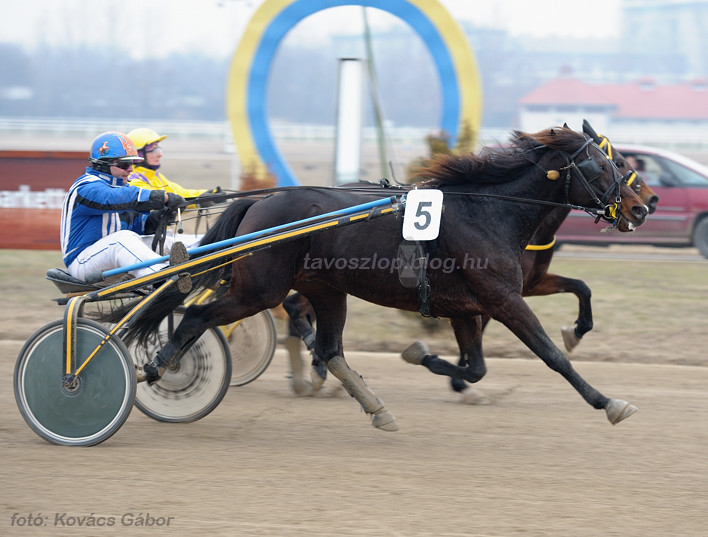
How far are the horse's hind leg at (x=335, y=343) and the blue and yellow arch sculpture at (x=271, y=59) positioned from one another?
715cm

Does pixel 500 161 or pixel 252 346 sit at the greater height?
pixel 500 161

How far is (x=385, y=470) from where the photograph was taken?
4.34m


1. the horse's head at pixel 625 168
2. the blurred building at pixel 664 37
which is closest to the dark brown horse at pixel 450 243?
the horse's head at pixel 625 168

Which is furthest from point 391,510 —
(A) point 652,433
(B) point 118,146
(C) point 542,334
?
(B) point 118,146

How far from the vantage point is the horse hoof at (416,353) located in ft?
18.8

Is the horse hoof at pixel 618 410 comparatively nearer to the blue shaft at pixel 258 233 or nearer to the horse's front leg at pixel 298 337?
the blue shaft at pixel 258 233

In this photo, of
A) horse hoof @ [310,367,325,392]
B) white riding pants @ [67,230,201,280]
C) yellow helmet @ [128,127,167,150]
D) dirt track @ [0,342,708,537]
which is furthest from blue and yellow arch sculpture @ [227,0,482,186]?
white riding pants @ [67,230,201,280]

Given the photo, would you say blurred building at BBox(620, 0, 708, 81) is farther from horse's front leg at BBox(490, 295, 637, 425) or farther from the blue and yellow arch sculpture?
horse's front leg at BBox(490, 295, 637, 425)

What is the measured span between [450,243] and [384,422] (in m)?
1.06

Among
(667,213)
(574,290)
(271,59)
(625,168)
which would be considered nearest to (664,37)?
(667,213)

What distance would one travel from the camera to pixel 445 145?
794cm

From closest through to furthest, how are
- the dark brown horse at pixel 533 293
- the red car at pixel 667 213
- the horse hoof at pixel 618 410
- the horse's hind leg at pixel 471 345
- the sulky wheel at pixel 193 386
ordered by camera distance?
the horse hoof at pixel 618 410 → the sulky wheel at pixel 193 386 → the horse's hind leg at pixel 471 345 → the dark brown horse at pixel 533 293 → the red car at pixel 667 213

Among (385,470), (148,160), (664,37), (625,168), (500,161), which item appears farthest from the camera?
(664,37)

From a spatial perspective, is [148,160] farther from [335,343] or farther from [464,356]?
[464,356]
